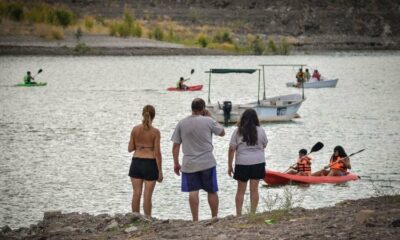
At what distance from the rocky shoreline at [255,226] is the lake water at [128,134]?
3.67m

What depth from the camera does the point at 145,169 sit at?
15320 millimetres

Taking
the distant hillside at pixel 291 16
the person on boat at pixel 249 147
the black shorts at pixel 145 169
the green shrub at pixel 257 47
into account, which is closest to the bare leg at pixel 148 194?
the black shorts at pixel 145 169

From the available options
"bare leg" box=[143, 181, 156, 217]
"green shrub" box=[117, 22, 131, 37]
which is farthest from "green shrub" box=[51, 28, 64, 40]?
"bare leg" box=[143, 181, 156, 217]

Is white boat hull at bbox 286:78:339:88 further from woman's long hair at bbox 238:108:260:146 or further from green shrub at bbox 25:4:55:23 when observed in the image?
woman's long hair at bbox 238:108:260:146

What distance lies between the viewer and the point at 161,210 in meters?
20.1

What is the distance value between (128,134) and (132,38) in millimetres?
72597

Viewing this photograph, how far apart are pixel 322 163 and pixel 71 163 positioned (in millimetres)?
6463

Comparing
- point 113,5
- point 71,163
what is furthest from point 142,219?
point 113,5

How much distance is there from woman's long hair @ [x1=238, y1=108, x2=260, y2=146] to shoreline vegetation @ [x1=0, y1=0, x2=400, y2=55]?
83.5 meters

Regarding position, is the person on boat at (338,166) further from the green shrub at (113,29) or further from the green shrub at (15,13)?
the green shrub at (113,29)

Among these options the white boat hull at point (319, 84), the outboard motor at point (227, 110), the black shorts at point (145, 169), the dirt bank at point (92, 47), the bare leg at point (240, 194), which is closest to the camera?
the black shorts at point (145, 169)

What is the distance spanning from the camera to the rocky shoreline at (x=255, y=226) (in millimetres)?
12469

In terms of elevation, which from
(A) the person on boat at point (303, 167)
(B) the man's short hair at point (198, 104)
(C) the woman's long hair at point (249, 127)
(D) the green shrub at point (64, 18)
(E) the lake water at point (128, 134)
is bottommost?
(E) the lake water at point (128, 134)

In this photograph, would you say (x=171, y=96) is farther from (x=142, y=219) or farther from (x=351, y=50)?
(x=351, y=50)
